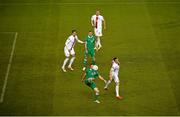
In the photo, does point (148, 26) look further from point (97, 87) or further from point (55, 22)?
point (97, 87)

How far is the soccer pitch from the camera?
2495 cm

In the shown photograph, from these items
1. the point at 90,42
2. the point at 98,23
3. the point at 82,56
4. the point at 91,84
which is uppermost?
the point at 98,23

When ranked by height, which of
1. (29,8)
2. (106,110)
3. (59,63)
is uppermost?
(29,8)

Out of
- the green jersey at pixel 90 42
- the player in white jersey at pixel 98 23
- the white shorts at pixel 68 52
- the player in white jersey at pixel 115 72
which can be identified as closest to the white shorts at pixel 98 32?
the player in white jersey at pixel 98 23

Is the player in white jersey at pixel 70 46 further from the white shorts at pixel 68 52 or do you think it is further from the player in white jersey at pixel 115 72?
the player in white jersey at pixel 115 72

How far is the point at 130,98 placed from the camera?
2539 cm

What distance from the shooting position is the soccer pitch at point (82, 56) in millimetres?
24953

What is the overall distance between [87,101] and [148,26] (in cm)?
959

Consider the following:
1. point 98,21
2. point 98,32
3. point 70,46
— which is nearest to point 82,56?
point 98,32

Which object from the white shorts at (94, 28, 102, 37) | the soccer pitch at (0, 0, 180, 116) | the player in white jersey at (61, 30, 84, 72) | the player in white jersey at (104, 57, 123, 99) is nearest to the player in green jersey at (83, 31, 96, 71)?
the player in white jersey at (61, 30, 84, 72)

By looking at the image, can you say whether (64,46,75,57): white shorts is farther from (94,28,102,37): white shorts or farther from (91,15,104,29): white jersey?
(91,15,104,29): white jersey

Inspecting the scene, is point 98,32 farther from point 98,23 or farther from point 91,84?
point 91,84

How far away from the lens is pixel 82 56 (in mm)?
29516

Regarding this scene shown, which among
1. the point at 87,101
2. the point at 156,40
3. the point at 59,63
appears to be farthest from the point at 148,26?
the point at 87,101
